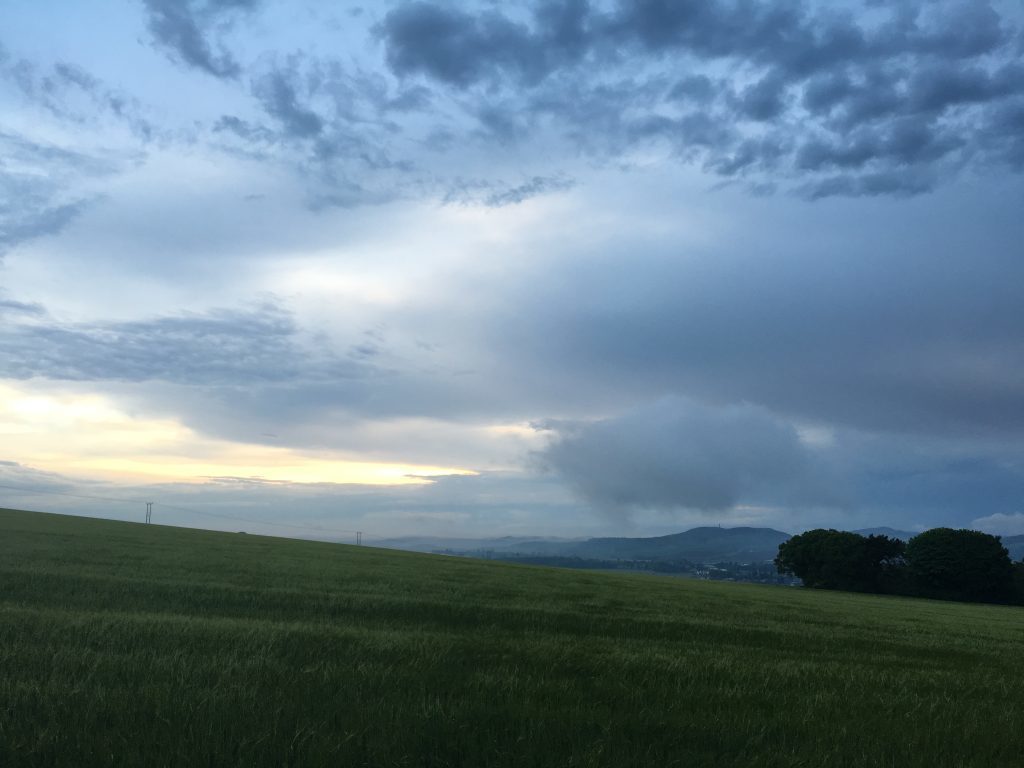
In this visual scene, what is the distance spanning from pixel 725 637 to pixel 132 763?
11419 mm

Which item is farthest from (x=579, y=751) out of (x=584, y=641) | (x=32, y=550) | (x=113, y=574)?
(x=32, y=550)

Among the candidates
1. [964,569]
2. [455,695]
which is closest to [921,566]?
[964,569]

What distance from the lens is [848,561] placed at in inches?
4055

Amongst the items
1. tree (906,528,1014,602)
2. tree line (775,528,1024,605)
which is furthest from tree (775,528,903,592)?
tree (906,528,1014,602)

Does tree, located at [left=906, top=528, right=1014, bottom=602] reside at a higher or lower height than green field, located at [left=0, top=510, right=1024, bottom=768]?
lower

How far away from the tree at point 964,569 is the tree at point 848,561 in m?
3.40

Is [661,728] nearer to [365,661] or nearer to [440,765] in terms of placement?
[440,765]

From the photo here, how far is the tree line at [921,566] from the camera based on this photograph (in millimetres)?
99125

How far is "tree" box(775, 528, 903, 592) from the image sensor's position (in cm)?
10319

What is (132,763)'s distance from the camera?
16.4 feet

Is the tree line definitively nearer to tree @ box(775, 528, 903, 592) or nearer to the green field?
tree @ box(775, 528, 903, 592)

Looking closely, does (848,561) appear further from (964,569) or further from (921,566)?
(964,569)

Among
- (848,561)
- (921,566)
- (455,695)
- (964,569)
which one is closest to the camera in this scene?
(455,695)

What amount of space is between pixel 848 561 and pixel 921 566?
9.74 m
